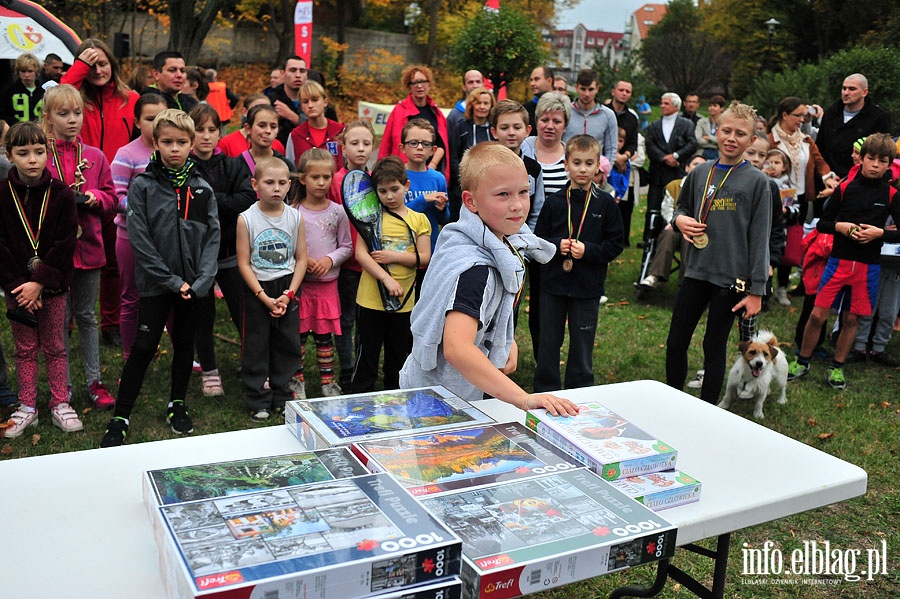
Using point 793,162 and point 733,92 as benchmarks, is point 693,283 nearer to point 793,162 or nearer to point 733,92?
point 793,162

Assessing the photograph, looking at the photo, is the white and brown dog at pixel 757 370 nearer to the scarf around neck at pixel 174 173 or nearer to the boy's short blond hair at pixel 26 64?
the scarf around neck at pixel 174 173

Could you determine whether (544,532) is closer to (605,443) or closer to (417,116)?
(605,443)

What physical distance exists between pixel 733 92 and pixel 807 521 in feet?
120

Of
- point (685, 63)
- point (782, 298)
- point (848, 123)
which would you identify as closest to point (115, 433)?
point (782, 298)

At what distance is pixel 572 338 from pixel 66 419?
3.01 m

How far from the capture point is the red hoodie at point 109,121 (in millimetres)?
5633

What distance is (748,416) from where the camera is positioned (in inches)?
215

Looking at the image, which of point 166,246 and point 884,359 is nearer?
point 166,246

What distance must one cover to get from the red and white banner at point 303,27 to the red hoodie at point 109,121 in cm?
984

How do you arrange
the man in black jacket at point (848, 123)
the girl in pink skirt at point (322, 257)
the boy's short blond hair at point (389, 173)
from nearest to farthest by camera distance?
the boy's short blond hair at point (389, 173) → the girl in pink skirt at point (322, 257) → the man in black jacket at point (848, 123)

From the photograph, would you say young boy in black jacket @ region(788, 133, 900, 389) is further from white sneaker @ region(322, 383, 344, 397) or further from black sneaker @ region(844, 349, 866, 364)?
white sneaker @ region(322, 383, 344, 397)

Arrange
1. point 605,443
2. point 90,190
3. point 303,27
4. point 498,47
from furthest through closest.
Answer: point 303,27 → point 498,47 → point 90,190 → point 605,443

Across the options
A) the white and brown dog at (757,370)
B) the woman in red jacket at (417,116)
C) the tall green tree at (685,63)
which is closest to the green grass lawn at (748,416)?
the white and brown dog at (757,370)

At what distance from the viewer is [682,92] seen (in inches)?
1288
